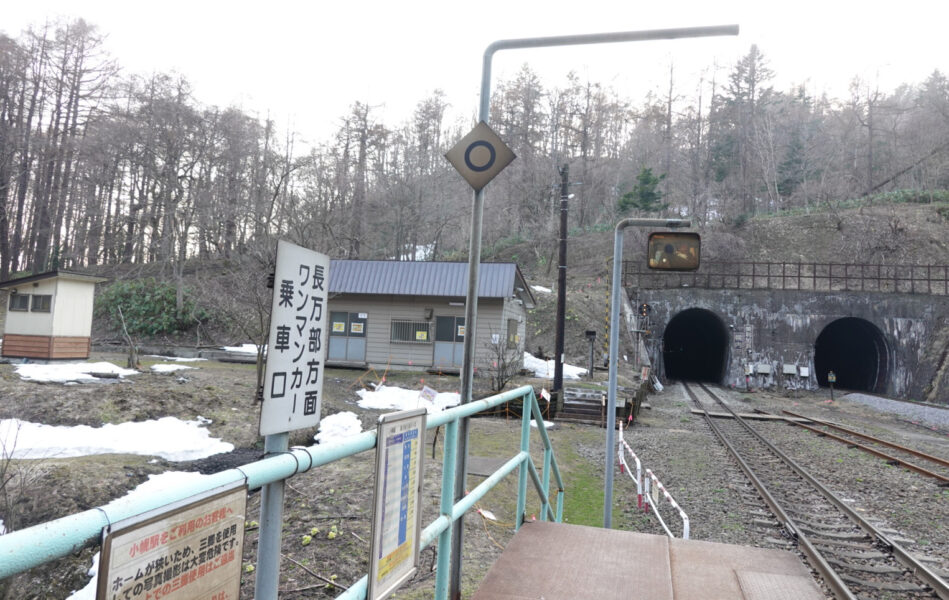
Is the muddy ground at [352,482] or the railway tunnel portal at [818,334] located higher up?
the railway tunnel portal at [818,334]

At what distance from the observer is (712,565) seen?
4371 mm

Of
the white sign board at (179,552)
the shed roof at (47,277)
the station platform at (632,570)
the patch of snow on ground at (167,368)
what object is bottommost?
the patch of snow on ground at (167,368)

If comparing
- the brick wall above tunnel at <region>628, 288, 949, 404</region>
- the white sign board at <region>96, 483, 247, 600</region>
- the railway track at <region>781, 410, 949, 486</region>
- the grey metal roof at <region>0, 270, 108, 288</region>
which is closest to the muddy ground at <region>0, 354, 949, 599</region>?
the railway track at <region>781, 410, 949, 486</region>

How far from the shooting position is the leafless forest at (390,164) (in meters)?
33.7

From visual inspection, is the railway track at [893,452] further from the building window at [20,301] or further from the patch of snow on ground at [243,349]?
the building window at [20,301]

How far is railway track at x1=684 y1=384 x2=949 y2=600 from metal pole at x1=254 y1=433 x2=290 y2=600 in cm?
624

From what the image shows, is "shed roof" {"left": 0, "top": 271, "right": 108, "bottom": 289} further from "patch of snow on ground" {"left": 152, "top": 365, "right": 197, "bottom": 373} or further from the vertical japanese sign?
the vertical japanese sign

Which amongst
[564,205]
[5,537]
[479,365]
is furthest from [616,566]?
[479,365]

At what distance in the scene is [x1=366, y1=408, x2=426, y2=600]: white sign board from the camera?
224cm

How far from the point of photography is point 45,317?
19516 mm

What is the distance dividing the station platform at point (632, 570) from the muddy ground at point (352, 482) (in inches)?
49.4

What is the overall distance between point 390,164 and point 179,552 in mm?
47599

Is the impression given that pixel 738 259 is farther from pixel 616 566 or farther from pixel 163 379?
pixel 616 566

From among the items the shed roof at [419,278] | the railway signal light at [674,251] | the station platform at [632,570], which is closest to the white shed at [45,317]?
the shed roof at [419,278]
